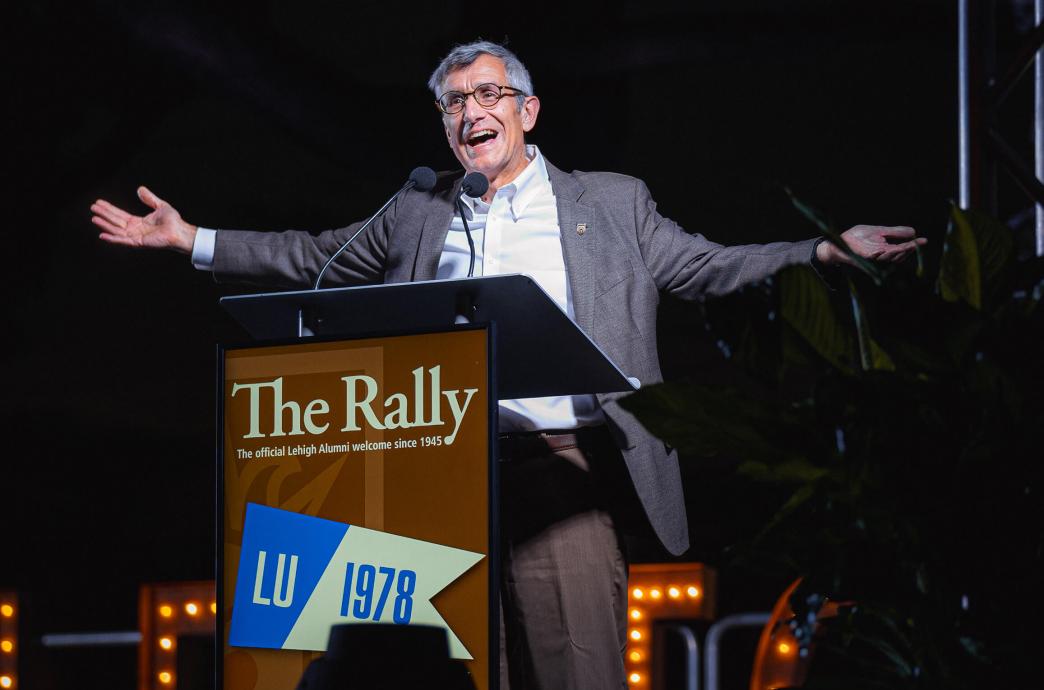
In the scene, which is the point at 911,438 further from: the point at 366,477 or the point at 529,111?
the point at 529,111

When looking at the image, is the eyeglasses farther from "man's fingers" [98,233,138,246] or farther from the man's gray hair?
"man's fingers" [98,233,138,246]

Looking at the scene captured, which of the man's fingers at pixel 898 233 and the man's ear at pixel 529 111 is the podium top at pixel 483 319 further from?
the man's ear at pixel 529 111

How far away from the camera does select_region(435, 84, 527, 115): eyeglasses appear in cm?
230

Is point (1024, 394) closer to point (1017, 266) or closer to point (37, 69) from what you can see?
point (1017, 266)

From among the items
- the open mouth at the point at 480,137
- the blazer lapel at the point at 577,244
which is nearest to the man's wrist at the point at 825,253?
the blazer lapel at the point at 577,244

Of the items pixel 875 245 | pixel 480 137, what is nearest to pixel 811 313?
pixel 875 245

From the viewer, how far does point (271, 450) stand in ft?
5.00

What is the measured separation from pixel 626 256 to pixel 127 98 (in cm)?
320

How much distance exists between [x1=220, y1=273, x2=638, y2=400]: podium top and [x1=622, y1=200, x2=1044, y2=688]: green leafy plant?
Result: 654mm

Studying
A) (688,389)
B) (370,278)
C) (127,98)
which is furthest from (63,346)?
(688,389)

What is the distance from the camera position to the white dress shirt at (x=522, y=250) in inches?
79.0

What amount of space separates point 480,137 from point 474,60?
0.51ft

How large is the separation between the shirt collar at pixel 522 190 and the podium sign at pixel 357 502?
721mm

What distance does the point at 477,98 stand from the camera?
7.55 ft
